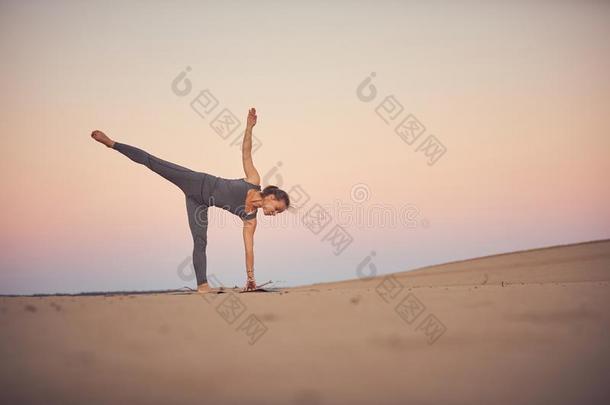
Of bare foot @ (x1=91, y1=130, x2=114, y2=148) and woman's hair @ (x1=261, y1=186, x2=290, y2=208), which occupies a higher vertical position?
bare foot @ (x1=91, y1=130, x2=114, y2=148)

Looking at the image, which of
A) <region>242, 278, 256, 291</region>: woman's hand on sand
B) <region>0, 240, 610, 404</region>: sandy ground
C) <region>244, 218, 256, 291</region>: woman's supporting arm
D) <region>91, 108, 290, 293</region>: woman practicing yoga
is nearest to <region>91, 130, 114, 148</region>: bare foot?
<region>91, 108, 290, 293</region>: woman practicing yoga

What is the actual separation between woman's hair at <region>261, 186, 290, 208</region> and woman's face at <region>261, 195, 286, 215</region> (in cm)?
3

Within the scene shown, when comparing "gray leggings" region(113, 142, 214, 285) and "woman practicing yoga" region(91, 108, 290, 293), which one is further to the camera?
"gray leggings" region(113, 142, 214, 285)

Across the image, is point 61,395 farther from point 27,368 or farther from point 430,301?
point 430,301

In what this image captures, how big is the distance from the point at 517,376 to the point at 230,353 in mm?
1281

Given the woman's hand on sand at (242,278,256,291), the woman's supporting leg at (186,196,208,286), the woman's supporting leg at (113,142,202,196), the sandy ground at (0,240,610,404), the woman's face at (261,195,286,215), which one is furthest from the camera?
the woman's supporting leg at (186,196,208,286)

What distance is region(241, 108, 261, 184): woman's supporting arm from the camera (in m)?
5.38

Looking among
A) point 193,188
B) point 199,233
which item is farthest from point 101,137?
point 199,233

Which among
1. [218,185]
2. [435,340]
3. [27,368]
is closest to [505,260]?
[218,185]

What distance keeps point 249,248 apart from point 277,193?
570 millimetres

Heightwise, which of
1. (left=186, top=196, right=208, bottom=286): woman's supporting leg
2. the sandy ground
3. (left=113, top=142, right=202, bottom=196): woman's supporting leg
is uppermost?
(left=113, top=142, right=202, bottom=196): woman's supporting leg

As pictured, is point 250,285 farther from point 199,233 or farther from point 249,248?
point 199,233

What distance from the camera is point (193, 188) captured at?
18.9 ft

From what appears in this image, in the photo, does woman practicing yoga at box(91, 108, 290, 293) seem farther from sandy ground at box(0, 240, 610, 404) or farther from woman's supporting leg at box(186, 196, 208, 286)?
sandy ground at box(0, 240, 610, 404)
